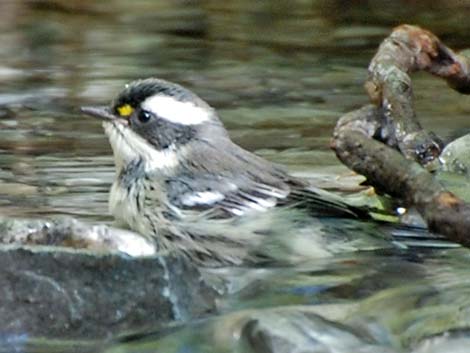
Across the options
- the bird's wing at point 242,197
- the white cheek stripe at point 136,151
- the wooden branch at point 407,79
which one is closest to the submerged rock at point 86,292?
the bird's wing at point 242,197

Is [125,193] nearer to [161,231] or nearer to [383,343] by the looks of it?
[161,231]

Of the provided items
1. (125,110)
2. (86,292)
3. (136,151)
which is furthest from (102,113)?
(86,292)

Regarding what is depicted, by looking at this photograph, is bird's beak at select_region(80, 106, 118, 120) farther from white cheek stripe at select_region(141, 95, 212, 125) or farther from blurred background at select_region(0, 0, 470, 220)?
blurred background at select_region(0, 0, 470, 220)

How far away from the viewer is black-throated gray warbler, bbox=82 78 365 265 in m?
6.53

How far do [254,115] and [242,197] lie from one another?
109 inches

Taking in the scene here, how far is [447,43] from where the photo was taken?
1092cm

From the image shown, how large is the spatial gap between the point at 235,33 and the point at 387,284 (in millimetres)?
5991

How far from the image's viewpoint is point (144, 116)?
7082mm

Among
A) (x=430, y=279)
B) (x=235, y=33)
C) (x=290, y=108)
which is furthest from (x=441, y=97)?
(x=430, y=279)

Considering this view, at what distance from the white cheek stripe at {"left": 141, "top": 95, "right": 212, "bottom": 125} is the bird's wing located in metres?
0.39

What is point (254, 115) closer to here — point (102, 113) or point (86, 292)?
point (102, 113)

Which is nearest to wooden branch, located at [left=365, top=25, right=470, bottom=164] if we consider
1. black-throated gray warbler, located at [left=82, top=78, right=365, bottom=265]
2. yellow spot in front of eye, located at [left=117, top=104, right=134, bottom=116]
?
black-throated gray warbler, located at [left=82, top=78, right=365, bottom=265]

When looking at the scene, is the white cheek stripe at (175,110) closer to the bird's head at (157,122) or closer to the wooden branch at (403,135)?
the bird's head at (157,122)

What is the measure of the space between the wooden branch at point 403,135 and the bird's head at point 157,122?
64 cm
